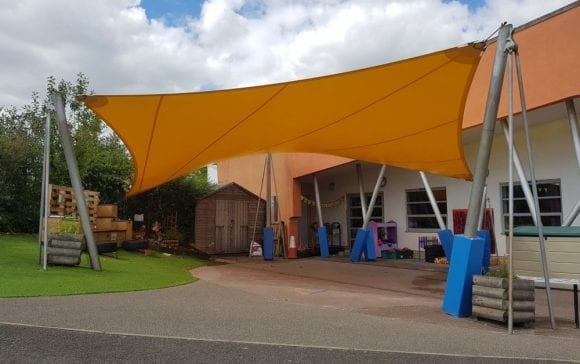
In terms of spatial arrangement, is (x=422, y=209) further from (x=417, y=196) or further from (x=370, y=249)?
(x=370, y=249)

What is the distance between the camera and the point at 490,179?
42.4 ft

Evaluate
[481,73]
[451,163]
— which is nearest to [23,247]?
[451,163]

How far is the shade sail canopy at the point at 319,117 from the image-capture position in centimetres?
713

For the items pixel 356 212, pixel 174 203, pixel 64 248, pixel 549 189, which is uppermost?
pixel 174 203

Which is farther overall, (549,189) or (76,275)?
(549,189)

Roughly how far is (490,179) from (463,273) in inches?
291

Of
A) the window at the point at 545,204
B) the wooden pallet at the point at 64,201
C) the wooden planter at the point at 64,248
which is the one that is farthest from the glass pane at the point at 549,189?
the wooden pallet at the point at 64,201

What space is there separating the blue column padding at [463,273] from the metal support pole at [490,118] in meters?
0.15

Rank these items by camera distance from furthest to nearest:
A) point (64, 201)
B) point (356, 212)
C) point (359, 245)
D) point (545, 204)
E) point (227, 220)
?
point (356, 212), point (227, 220), point (359, 245), point (64, 201), point (545, 204)

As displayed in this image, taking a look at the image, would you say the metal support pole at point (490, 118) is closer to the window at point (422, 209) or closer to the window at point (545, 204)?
the window at point (545, 204)

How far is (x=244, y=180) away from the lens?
22109 mm

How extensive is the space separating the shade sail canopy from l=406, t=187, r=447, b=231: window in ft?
12.1

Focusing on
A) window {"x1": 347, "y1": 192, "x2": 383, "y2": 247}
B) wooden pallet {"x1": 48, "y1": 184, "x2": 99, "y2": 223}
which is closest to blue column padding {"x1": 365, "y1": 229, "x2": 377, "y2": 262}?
window {"x1": 347, "y1": 192, "x2": 383, "y2": 247}

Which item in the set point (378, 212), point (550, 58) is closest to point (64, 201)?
point (378, 212)
